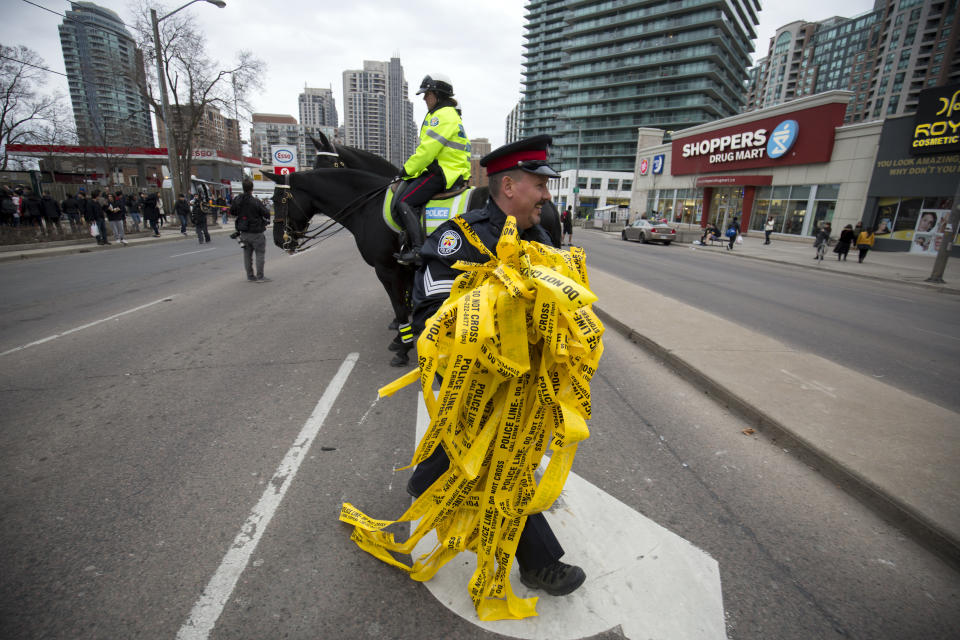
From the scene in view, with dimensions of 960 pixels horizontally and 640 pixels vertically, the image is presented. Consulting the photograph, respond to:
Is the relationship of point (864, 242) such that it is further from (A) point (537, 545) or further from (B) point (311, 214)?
(A) point (537, 545)

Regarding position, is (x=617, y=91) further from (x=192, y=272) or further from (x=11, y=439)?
(x=11, y=439)

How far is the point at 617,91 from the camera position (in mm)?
90562

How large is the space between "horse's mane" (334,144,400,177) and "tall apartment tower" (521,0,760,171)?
268 feet

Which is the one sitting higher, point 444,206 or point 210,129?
point 210,129

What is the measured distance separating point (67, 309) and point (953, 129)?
106 feet

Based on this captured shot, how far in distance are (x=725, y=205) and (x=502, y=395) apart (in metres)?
39.8

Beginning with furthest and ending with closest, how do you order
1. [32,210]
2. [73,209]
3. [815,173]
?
[815,173]
[73,209]
[32,210]

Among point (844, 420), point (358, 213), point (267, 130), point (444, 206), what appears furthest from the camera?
point (267, 130)

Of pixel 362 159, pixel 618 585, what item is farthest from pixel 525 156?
pixel 362 159

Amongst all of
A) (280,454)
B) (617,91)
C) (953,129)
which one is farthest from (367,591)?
(617,91)

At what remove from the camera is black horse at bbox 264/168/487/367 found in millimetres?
5176

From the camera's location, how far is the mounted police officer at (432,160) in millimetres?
4719

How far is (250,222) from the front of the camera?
9383 mm

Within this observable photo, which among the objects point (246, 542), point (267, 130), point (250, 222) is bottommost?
point (246, 542)
